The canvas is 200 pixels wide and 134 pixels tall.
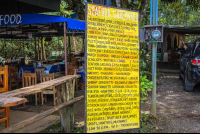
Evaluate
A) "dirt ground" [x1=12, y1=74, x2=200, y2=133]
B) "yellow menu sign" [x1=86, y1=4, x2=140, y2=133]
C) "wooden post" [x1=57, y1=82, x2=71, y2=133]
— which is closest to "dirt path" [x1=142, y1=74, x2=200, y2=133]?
"dirt ground" [x1=12, y1=74, x2=200, y2=133]

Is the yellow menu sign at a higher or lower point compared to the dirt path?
higher

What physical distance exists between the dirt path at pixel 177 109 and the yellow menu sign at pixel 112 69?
3.28 ft

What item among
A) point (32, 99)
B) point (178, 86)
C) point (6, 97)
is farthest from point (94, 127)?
point (178, 86)

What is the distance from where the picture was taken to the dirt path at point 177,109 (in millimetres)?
4024

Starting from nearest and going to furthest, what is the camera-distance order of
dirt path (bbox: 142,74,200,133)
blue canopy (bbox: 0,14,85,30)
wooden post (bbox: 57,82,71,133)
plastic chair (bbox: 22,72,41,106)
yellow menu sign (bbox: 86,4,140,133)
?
yellow menu sign (bbox: 86,4,140,133) < wooden post (bbox: 57,82,71,133) < dirt path (bbox: 142,74,200,133) < plastic chair (bbox: 22,72,41,106) < blue canopy (bbox: 0,14,85,30)

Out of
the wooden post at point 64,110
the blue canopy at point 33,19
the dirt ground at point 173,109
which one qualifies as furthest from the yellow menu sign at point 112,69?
the blue canopy at point 33,19

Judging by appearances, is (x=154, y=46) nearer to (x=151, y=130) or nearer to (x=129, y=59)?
(x=129, y=59)

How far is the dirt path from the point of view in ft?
13.2

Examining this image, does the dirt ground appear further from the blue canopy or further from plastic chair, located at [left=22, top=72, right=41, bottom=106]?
the blue canopy

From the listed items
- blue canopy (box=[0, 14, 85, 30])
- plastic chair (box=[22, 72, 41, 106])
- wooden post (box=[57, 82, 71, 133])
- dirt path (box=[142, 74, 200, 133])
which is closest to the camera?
wooden post (box=[57, 82, 71, 133])

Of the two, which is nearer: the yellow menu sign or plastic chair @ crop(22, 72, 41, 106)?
the yellow menu sign

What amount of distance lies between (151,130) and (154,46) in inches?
66.1

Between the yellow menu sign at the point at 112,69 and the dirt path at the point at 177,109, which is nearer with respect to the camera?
the yellow menu sign at the point at 112,69

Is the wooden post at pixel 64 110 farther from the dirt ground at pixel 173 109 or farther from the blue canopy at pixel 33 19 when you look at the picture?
the blue canopy at pixel 33 19
